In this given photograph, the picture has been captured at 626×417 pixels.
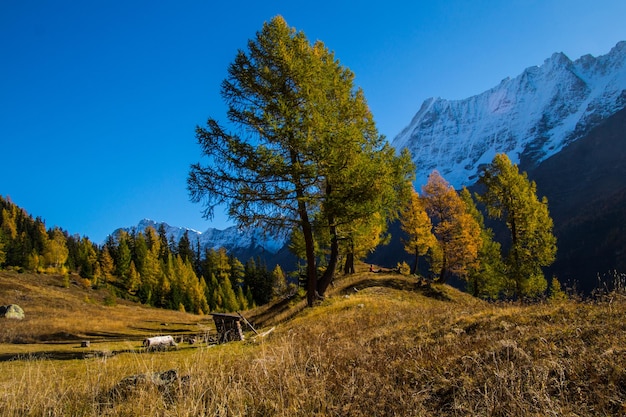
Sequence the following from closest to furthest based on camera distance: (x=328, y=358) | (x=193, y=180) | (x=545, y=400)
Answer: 1. (x=545, y=400)
2. (x=328, y=358)
3. (x=193, y=180)

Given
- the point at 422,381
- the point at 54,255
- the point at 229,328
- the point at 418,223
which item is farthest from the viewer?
the point at 54,255

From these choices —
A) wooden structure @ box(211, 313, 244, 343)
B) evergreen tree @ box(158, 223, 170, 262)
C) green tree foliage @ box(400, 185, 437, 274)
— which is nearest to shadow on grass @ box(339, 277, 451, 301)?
green tree foliage @ box(400, 185, 437, 274)

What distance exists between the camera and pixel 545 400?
9.83 feet

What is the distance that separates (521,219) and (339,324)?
20.0m

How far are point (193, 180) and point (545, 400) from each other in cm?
1188

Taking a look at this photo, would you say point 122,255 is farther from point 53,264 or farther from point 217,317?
point 217,317

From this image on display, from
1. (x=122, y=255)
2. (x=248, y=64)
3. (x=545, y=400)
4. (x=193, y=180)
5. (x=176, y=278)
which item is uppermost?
(x=122, y=255)

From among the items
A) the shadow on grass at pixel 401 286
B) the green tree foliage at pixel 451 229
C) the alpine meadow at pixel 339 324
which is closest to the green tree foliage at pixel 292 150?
the alpine meadow at pixel 339 324

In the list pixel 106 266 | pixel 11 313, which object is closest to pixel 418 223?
pixel 11 313

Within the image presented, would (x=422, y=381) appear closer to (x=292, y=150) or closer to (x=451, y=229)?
(x=292, y=150)

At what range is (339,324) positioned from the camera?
30.5 feet

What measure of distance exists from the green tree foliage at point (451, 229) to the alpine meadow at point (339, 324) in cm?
13

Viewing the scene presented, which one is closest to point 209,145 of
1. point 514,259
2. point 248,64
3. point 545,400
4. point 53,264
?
point 248,64

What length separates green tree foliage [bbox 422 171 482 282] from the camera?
102ft
